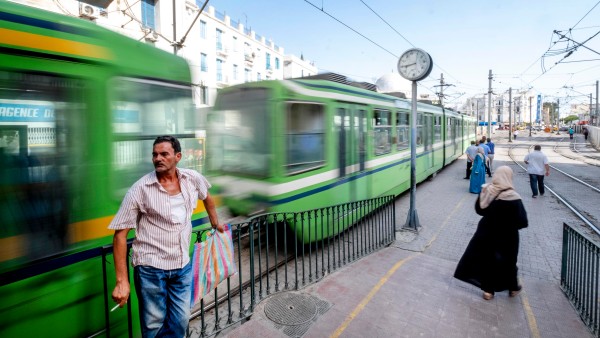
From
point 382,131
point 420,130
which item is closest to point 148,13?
point 420,130

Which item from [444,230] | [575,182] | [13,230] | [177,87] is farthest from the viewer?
[575,182]

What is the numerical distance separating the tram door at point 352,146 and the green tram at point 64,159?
4.07 m

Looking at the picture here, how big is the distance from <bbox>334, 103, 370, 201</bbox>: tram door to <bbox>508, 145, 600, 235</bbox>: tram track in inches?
210

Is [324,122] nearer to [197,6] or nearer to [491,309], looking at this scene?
[491,309]

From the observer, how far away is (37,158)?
2596mm

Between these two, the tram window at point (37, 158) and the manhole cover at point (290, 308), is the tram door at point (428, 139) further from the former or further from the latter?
the tram window at point (37, 158)

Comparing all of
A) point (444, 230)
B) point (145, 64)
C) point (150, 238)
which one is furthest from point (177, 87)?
point (444, 230)

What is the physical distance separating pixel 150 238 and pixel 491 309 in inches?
158

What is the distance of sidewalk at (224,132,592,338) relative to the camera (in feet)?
12.4

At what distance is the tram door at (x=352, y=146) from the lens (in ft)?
22.4

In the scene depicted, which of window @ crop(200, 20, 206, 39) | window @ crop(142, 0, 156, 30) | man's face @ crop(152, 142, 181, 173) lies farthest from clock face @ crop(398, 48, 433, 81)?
window @ crop(200, 20, 206, 39)

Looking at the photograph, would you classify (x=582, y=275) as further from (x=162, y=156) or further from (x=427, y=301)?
(x=162, y=156)

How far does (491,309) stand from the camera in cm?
425

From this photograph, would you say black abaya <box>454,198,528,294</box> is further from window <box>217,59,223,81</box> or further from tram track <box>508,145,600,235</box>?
window <box>217,59,223,81</box>
